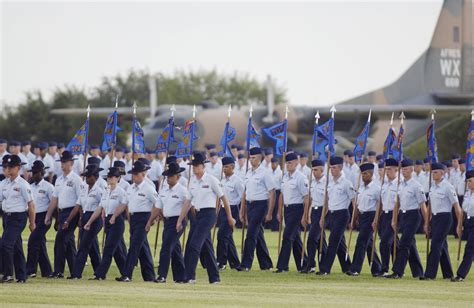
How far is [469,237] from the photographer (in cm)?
1934

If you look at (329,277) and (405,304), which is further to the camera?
(329,277)

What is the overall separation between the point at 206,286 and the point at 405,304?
3.30 metres

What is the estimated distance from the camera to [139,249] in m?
18.9

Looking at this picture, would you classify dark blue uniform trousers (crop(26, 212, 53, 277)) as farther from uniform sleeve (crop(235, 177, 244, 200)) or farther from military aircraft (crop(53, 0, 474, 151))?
military aircraft (crop(53, 0, 474, 151))

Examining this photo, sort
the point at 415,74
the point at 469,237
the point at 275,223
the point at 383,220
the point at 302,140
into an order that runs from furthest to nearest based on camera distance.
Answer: the point at 415,74 < the point at 302,140 < the point at 275,223 < the point at 383,220 < the point at 469,237

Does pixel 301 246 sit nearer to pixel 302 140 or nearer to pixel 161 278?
pixel 161 278

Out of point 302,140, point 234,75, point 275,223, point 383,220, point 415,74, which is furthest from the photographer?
point 234,75

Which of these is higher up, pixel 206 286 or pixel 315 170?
pixel 315 170

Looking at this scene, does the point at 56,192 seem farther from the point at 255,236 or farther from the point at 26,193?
the point at 255,236

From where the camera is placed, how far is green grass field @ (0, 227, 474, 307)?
15.9 meters

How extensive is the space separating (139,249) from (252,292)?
2.27 m

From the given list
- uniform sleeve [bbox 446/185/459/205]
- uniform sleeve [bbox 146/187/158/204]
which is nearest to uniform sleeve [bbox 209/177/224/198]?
uniform sleeve [bbox 146/187/158/204]

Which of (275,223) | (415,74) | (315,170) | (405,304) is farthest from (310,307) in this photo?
(415,74)

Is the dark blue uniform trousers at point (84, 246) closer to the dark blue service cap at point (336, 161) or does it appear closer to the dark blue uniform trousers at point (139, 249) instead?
the dark blue uniform trousers at point (139, 249)
